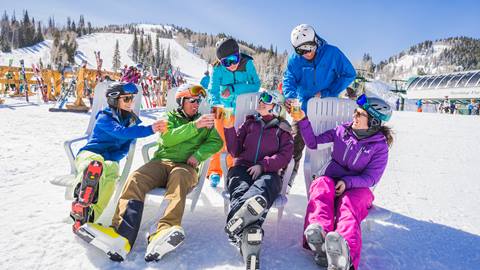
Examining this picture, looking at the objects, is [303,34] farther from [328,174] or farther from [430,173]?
[430,173]

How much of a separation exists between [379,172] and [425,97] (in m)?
41.4

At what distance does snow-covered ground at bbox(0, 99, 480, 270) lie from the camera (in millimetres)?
2434

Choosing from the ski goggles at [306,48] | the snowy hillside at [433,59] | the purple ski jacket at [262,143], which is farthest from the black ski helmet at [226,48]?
the snowy hillside at [433,59]

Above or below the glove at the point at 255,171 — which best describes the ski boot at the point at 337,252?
below

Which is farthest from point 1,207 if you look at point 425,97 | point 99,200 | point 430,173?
point 425,97

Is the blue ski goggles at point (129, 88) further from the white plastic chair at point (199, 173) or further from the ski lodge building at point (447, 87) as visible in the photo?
the ski lodge building at point (447, 87)

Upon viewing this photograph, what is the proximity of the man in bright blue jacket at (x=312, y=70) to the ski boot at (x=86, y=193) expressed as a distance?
6.54ft

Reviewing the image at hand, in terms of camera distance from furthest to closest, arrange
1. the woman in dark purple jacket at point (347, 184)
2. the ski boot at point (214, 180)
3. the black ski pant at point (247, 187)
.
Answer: the ski boot at point (214, 180) < the black ski pant at point (247, 187) < the woman in dark purple jacket at point (347, 184)

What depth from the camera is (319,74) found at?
3.68 meters

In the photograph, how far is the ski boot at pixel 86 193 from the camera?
250 cm

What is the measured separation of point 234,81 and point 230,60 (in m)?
0.30

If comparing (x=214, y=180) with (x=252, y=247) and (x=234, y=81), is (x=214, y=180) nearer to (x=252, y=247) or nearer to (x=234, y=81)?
(x=234, y=81)

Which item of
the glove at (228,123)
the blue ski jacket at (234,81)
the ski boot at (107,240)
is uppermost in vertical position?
the blue ski jacket at (234,81)

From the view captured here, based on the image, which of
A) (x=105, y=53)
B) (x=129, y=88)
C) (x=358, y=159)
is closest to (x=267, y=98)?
(x=358, y=159)
